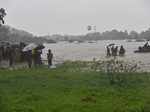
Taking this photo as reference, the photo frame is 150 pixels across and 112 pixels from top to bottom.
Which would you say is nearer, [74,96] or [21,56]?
[74,96]

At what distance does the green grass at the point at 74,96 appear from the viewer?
41.0ft

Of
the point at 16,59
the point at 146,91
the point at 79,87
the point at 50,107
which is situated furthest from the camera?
the point at 16,59

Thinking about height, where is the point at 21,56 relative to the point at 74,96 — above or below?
above

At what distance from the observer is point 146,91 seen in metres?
16.0

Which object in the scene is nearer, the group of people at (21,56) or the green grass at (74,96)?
the green grass at (74,96)

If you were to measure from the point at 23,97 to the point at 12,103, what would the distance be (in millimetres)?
1121

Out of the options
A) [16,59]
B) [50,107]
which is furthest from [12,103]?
[16,59]

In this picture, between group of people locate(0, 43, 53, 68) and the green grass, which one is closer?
the green grass

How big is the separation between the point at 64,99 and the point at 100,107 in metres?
1.82

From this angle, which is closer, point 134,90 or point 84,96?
point 84,96

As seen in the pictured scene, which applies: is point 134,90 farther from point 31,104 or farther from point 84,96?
point 31,104

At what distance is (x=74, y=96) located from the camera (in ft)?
48.4

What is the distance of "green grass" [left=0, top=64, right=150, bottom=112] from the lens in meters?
12.5

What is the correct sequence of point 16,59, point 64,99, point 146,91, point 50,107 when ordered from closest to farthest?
point 50,107, point 64,99, point 146,91, point 16,59
